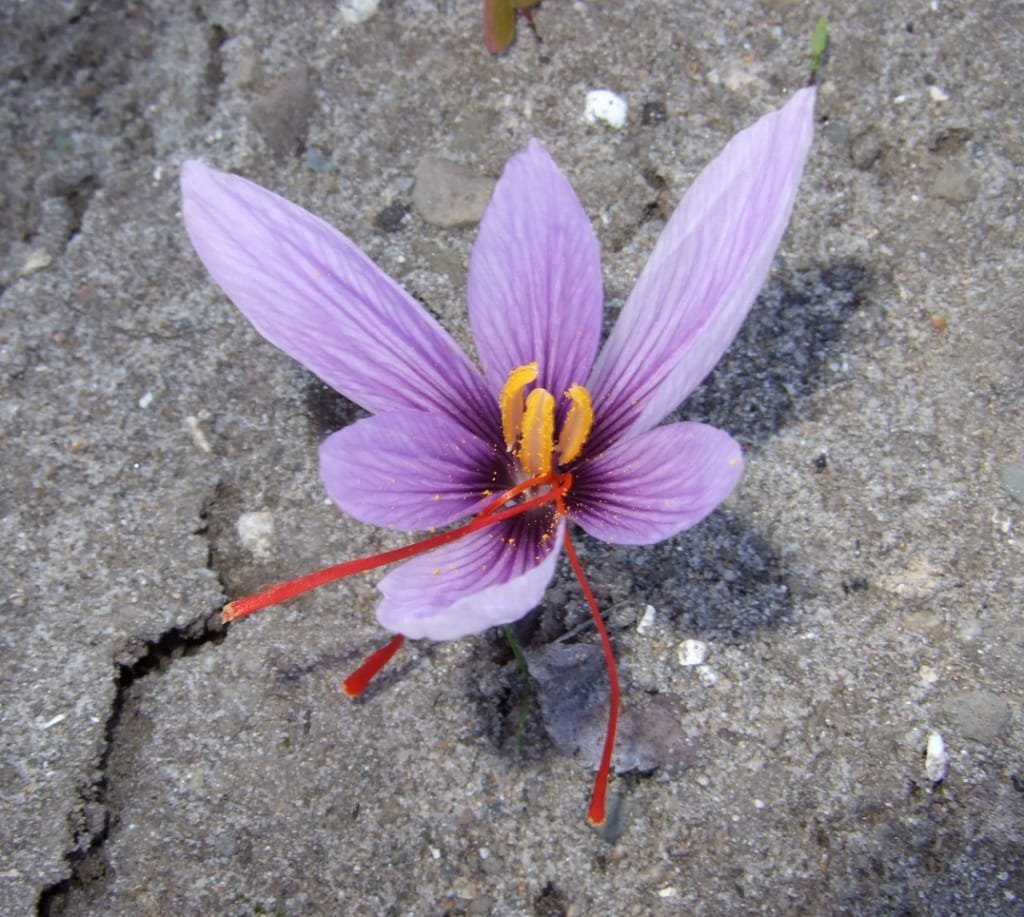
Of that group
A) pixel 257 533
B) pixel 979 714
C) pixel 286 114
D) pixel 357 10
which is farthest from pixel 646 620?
pixel 357 10

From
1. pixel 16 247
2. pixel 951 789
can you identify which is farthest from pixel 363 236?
pixel 951 789

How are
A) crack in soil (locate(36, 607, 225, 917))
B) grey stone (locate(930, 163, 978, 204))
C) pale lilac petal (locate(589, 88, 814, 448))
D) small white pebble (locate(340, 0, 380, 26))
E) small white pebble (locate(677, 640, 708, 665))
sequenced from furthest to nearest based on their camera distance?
small white pebble (locate(340, 0, 380, 26)), grey stone (locate(930, 163, 978, 204)), small white pebble (locate(677, 640, 708, 665)), crack in soil (locate(36, 607, 225, 917)), pale lilac petal (locate(589, 88, 814, 448))

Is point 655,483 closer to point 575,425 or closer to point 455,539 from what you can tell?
point 575,425

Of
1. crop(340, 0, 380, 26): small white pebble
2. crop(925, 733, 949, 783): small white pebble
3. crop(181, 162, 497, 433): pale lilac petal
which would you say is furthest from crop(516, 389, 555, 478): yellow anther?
crop(340, 0, 380, 26): small white pebble

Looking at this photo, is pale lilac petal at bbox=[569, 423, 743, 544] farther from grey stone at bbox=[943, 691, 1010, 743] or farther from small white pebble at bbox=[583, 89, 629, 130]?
small white pebble at bbox=[583, 89, 629, 130]

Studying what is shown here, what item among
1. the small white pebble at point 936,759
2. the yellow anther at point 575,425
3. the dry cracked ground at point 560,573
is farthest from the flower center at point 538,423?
the small white pebble at point 936,759

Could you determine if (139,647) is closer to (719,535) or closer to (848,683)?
(719,535)
